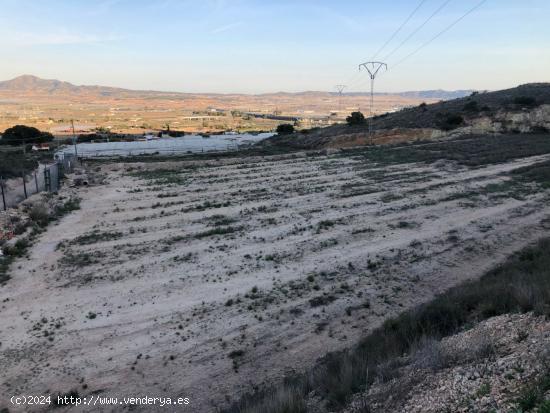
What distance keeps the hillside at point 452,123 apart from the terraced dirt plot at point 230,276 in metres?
31.3

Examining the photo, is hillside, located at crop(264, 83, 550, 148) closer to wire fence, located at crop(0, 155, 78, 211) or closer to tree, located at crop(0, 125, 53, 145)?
tree, located at crop(0, 125, 53, 145)

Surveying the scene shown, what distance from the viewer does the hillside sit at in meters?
57.2

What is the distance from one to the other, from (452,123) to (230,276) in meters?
52.4

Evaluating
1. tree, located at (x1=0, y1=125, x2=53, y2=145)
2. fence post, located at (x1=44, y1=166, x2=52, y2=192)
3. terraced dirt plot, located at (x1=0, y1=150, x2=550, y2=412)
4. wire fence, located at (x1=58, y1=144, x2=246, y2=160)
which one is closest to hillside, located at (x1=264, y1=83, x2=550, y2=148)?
wire fence, located at (x1=58, y1=144, x2=246, y2=160)

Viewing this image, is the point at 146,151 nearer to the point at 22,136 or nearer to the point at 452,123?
the point at 22,136

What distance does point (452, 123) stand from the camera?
59.7 metres

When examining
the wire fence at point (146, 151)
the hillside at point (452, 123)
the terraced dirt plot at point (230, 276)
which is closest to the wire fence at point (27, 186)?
the terraced dirt plot at point (230, 276)

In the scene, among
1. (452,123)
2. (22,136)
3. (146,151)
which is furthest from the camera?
(22,136)

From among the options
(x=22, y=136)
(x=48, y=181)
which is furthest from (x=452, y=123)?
(x=22, y=136)

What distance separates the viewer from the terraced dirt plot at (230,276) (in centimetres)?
1012

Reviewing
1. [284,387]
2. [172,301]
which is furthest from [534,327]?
[172,301]

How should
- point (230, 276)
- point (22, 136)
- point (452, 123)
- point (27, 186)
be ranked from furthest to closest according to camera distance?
point (22, 136)
point (452, 123)
point (27, 186)
point (230, 276)

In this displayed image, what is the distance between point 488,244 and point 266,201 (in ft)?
40.5

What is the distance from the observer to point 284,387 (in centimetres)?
823
